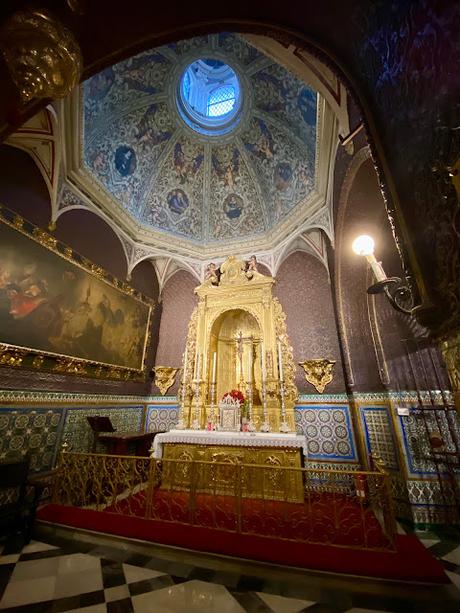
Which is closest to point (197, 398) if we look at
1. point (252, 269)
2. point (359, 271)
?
point (252, 269)

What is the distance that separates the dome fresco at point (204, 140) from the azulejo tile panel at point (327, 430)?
20.6ft

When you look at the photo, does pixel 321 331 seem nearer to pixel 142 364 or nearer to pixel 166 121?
pixel 142 364

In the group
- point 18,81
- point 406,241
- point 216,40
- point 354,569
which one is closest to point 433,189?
point 406,241

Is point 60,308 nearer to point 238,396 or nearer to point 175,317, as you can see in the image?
point 175,317

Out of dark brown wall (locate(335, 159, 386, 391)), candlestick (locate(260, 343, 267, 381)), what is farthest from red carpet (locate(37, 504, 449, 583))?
candlestick (locate(260, 343, 267, 381))

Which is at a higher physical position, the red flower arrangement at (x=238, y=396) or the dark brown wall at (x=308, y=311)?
the dark brown wall at (x=308, y=311)

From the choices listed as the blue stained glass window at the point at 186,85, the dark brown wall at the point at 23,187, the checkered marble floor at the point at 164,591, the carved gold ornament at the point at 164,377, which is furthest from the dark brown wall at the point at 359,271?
the blue stained glass window at the point at 186,85

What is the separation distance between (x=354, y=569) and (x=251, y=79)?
1082 centimetres

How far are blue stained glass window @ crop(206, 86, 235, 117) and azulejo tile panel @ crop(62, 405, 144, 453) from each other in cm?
1041

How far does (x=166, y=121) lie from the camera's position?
26.3ft

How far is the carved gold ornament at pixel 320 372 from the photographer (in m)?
7.05

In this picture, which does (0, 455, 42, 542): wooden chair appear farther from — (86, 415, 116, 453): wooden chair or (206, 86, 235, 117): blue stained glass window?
(206, 86, 235, 117): blue stained glass window

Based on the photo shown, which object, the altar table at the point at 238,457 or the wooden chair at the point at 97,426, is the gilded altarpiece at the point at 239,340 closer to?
the altar table at the point at 238,457

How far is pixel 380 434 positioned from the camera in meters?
5.63
